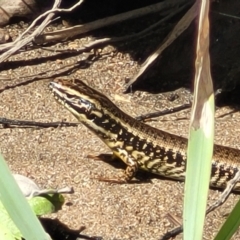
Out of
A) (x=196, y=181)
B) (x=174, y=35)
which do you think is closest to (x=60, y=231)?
(x=174, y=35)

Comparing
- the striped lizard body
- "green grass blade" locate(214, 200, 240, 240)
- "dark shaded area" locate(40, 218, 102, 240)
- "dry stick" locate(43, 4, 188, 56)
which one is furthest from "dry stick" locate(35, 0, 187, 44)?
"green grass blade" locate(214, 200, 240, 240)

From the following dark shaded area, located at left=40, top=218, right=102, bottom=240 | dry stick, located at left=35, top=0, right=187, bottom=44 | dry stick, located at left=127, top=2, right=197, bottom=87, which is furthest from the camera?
dry stick, located at left=35, top=0, right=187, bottom=44

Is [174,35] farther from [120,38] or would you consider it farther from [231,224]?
[231,224]

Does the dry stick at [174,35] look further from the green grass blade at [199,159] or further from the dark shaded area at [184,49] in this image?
the green grass blade at [199,159]

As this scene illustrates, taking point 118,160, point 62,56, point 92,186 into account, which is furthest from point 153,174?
point 62,56

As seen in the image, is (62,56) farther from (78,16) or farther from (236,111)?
(236,111)

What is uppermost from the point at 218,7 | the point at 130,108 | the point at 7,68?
the point at 218,7

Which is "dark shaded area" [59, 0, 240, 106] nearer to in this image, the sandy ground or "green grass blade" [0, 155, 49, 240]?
the sandy ground
